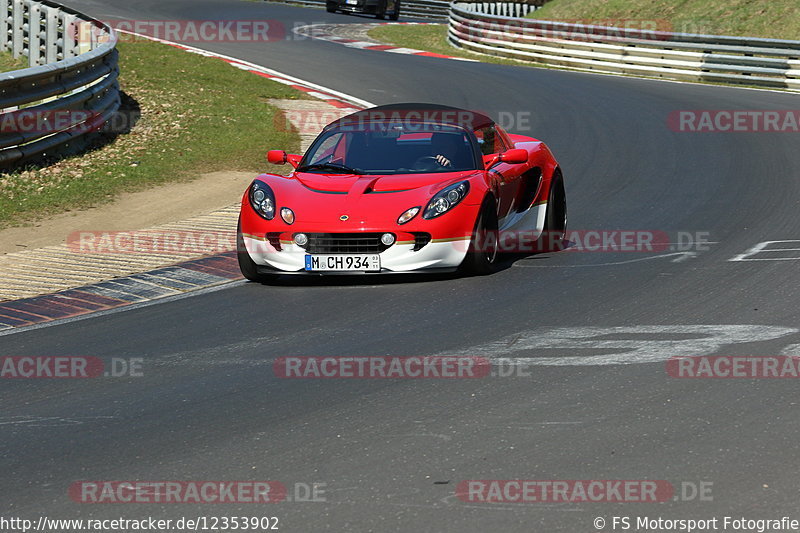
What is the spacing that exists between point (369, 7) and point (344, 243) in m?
33.2

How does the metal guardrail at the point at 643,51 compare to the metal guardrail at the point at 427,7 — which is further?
the metal guardrail at the point at 427,7

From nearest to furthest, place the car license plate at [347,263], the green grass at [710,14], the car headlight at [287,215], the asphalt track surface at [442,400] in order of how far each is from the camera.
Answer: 1. the asphalt track surface at [442,400]
2. the car license plate at [347,263]
3. the car headlight at [287,215]
4. the green grass at [710,14]

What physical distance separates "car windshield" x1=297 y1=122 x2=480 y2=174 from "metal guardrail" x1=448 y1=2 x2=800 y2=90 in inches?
633

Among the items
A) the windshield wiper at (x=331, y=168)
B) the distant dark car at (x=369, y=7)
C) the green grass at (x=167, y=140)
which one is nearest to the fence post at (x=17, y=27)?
the green grass at (x=167, y=140)

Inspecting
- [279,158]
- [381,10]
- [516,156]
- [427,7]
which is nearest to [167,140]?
[279,158]

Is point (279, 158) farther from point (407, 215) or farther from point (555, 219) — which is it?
point (555, 219)

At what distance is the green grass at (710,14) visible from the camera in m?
32.6

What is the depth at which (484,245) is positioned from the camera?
9.86 metres

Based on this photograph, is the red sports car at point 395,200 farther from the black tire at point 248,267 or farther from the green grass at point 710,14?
the green grass at point 710,14

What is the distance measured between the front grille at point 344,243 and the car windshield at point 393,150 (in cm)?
97

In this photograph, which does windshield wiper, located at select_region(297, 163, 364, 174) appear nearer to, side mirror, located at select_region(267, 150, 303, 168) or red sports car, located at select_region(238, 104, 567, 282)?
red sports car, located at select_region(238, 104, 567, 282)

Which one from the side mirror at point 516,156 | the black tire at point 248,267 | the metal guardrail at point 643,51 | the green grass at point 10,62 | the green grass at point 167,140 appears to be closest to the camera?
the black tire at point 248,267

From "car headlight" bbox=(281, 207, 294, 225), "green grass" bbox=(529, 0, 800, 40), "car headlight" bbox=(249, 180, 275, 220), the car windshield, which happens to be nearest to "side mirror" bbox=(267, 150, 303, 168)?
the car windshield

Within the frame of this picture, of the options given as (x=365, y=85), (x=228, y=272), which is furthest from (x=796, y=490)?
(x=365, y=85)
